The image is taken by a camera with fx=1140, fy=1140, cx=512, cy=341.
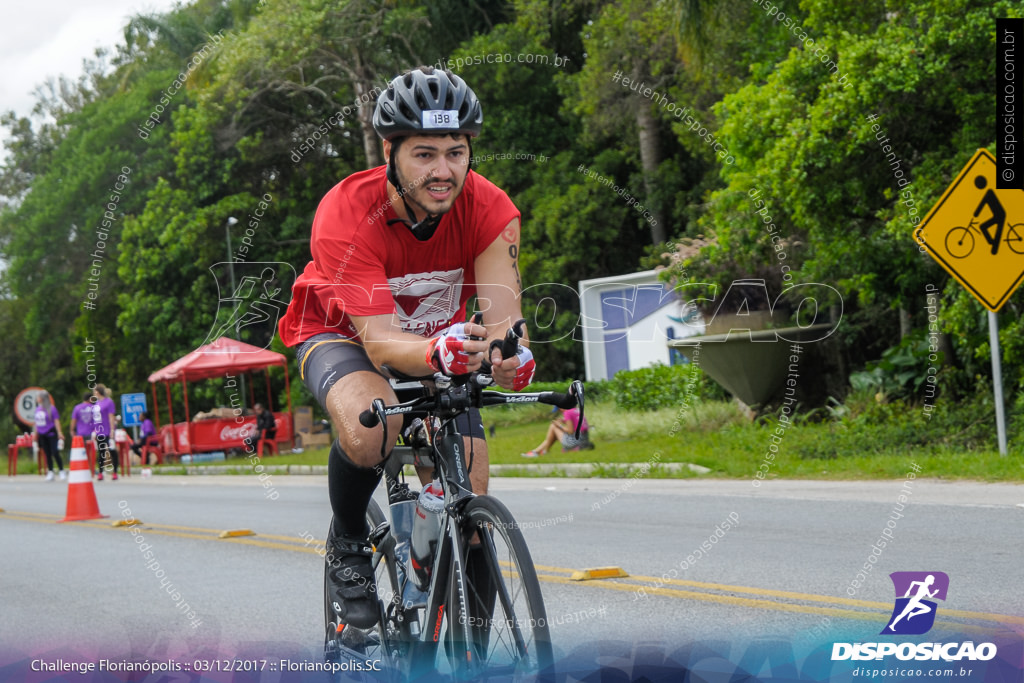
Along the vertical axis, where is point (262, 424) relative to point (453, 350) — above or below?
below

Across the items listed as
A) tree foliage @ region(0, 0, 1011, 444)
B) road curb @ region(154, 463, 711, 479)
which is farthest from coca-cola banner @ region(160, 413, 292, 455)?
road curb @ region(154, 463, 711, 479)

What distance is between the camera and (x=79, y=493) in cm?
1353

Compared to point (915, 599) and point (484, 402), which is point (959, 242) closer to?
point (915, 599)

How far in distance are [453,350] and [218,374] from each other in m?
→ 25.7

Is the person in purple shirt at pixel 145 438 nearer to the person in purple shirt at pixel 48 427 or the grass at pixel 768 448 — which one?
the person in purple shirt at pixel 48 427

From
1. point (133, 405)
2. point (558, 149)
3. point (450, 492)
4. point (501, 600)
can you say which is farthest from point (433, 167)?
point (558, 149)

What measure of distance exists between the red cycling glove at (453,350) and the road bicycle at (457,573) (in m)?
0.09

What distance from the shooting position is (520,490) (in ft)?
Answer: 43.5

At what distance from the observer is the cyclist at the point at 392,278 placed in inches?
152

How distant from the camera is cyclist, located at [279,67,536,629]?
3857mm

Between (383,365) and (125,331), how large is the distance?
35.1 metres

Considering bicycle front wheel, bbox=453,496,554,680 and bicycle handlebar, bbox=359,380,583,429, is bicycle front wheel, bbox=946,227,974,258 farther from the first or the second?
bicycle front wheel, bbox=453,496,554,680

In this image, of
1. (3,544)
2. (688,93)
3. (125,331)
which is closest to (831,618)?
(3,544)

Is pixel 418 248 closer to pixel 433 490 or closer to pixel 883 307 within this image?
pixel 433 490
